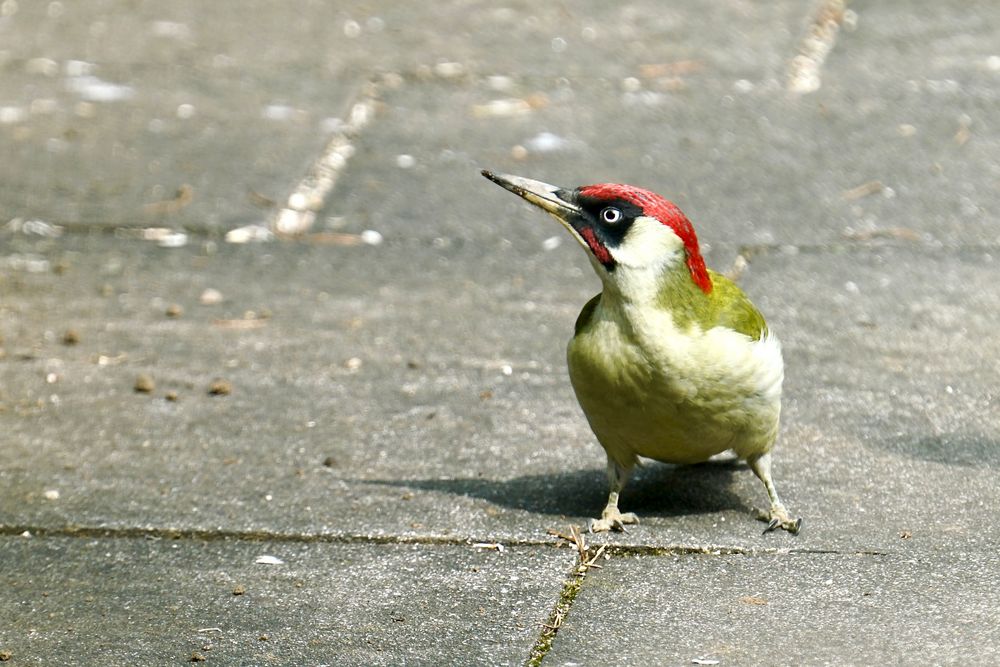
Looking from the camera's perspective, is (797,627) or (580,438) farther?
(580,438)

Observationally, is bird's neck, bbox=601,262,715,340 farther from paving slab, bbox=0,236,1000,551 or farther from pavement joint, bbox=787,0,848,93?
pavement joint, bbox=787,0,848,93

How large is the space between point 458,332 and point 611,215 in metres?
1.88

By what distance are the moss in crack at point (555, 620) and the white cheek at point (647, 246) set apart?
2.86ft

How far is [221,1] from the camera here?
10555 millimetres

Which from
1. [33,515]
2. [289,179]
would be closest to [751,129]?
[289,179]

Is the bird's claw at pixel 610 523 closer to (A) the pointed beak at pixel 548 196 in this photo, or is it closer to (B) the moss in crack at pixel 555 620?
(B) the moss in crack at pixel 555 620

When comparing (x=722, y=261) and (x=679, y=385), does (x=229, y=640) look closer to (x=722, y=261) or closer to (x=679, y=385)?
(x=679, y=385)

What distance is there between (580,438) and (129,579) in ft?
5.26

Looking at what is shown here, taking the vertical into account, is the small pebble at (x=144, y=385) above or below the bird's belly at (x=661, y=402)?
below

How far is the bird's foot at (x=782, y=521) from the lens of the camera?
4340 millimetres

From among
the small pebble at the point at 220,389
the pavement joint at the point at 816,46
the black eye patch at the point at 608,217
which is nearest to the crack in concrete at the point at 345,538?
the black eye patch at the point at 608,217

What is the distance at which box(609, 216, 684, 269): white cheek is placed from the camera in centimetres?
420

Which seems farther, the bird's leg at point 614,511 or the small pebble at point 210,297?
the small pebble at point 210,297

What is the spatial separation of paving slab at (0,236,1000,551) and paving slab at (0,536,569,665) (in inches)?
6.9
